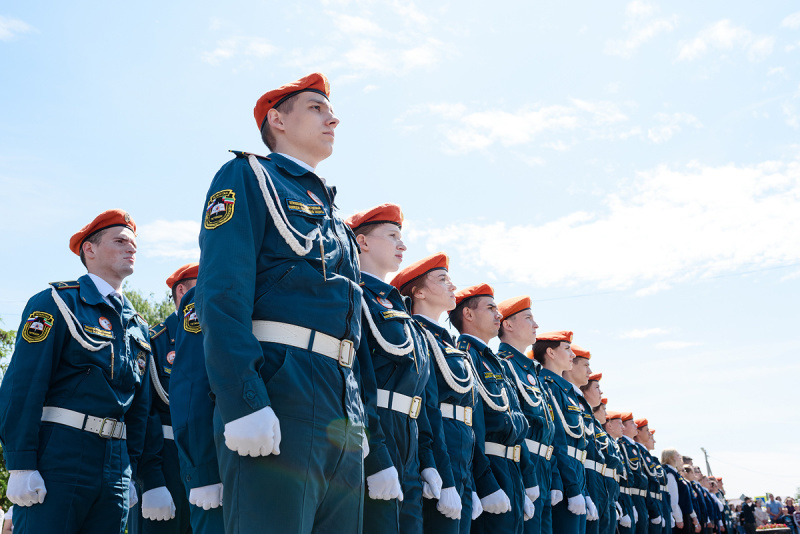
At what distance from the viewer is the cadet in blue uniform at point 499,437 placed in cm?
511

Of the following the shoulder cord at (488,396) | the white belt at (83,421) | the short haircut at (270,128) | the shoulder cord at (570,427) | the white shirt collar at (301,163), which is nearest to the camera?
the white shirt collar at (301,163)

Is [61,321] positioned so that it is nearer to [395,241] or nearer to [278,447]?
[395,241]

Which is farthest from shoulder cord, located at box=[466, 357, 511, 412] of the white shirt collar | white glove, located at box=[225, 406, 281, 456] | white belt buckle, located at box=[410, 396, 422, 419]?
white glove, located at box=[225, 406, 281, 456]

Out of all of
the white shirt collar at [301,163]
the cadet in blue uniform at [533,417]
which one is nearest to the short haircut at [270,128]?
the white shirt collar at [301,163]

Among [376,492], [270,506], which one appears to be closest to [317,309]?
[270,506]

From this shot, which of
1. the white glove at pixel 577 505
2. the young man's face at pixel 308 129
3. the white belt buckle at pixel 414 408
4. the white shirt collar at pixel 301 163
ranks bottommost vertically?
the white glove at pixel 577 505

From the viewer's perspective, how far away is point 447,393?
15.4 ft

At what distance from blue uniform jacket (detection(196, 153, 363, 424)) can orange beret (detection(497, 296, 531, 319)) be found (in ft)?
14.2

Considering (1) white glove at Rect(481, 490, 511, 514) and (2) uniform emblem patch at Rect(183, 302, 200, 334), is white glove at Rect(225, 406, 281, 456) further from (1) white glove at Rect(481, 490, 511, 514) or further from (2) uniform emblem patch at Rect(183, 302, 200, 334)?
(1) white glove at Rect(481, 490, 511, 514)

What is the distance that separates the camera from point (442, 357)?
4758mm

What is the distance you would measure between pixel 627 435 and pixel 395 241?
9475 mm

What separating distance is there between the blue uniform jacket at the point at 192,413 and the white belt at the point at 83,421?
67cm

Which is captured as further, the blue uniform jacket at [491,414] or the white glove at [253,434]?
the blue uniform jacket at [491,414]

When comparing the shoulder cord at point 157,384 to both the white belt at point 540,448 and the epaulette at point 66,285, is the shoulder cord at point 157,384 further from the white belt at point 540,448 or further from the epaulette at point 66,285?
the white belt at point 540,448
